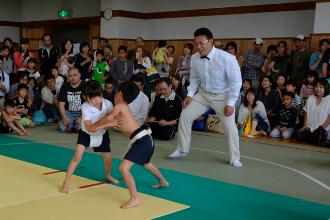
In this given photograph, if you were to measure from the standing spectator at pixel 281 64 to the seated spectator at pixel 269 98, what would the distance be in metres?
0.66

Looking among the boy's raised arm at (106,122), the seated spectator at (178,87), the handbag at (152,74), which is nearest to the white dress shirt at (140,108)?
the seated spectator at (178,87)

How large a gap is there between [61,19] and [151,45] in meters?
4.11

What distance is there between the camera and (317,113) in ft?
23.2

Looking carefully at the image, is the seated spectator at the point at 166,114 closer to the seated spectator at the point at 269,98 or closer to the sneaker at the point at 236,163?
the seated spectator at the point at 269,98

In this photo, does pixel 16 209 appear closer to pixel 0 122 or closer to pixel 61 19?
pixel 0 122

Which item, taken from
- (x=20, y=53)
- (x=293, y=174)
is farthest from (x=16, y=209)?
(x=20, y=53)

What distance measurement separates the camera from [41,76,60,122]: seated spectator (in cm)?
893

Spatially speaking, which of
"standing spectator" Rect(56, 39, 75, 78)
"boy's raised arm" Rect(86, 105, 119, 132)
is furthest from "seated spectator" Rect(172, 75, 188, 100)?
"boy's raised arm" Rect(86, 105, 119, 132)

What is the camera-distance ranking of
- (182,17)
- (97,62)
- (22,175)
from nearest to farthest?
(22,175) < (97,62) < (182,17)

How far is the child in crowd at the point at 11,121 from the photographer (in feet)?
23.8

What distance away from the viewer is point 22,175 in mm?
4520

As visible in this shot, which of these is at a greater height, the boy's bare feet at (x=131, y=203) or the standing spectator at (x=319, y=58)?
the standing spectator at (x=319, y=58)

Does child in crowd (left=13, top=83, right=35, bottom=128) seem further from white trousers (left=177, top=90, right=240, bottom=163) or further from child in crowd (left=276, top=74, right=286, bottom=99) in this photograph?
child in crowd (left=276, top=74, right=286, bottom=99)

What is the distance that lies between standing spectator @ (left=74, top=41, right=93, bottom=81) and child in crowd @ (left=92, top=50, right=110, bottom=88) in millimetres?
387
